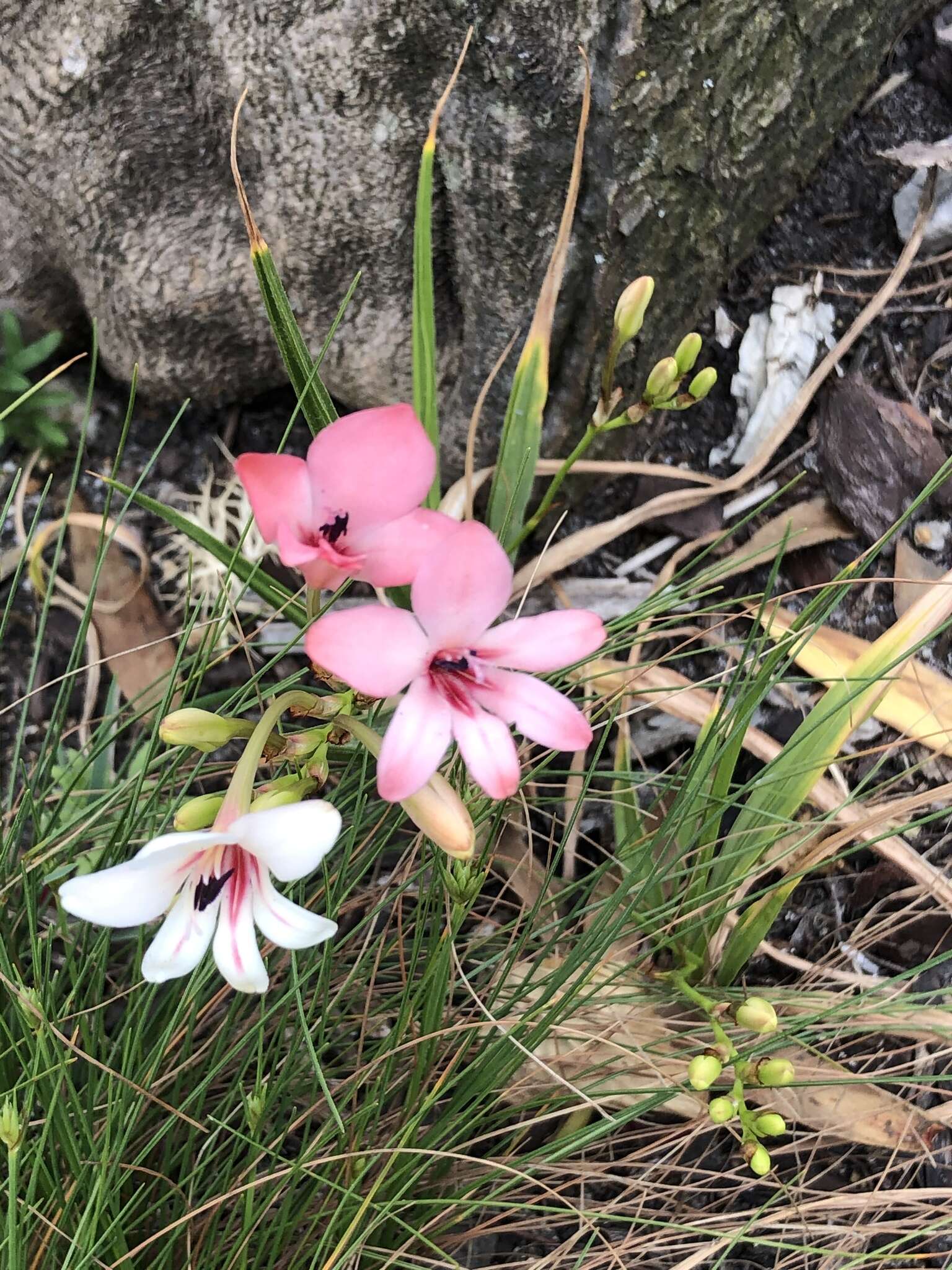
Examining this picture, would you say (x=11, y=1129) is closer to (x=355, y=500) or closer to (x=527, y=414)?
(x=355, y=500)

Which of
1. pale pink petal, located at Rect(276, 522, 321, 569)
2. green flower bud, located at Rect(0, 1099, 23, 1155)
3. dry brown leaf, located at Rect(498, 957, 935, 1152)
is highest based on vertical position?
pale pink petal, located at Rect(276, 522, 321, 569)

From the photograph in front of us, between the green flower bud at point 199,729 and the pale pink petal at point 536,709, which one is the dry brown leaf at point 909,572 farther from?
the green flower bud at point 199,729

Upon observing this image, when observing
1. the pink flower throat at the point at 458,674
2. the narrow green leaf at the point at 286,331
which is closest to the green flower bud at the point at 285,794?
the pink flower throat at the point at 458,674

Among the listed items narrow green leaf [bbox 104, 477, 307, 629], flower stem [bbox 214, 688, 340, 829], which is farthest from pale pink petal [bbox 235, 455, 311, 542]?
narrow green leaf [bbox 104, 477, 307, 629]

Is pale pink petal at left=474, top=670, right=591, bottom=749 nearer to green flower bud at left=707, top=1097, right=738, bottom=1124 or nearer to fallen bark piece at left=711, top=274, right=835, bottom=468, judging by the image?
green flower bud at left=707, top=1097, right=738, bottom=1124

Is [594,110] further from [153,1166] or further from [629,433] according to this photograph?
[153,1166]
